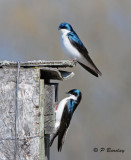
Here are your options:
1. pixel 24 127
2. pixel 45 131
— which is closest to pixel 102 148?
pixel 45 131

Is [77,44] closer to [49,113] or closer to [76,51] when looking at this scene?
[76,51]

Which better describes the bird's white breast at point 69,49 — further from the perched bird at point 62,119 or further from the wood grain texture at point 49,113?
the wood grain texture at point 49,113

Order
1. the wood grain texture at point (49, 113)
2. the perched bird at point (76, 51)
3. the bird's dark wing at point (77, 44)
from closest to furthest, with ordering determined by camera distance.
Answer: the wood grain texture at point (49, 113), the perched bird at point (76, 51), the bird's dark wing at point (77, 44)

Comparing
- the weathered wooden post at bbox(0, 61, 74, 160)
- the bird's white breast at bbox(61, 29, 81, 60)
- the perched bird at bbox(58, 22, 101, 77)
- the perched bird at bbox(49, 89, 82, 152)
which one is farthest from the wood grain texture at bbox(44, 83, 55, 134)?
the bird's white breast at bbox(61, 29, 81, 60)

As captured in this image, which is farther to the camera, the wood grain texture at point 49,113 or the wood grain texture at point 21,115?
the wood grain texture at point 49,113

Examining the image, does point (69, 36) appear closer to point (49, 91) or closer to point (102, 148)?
point (49, 91)

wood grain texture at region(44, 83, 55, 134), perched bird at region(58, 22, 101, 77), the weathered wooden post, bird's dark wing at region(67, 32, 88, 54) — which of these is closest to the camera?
the weathered wooden post

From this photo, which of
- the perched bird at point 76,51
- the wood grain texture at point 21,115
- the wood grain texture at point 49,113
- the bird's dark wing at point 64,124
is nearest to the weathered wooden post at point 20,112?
the wood grain texture at point 21,115

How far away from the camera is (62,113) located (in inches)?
166

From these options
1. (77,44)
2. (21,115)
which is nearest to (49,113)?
(21,115)

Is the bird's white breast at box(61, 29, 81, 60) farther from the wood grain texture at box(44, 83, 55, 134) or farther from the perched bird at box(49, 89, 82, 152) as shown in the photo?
the wood grain texture at box(44, 83, 55, 134)

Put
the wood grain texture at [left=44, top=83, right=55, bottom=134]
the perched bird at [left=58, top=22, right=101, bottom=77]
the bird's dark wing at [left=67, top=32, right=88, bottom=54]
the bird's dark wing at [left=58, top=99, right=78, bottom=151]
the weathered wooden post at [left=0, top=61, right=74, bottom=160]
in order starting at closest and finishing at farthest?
the weathered wooden post at [left=0, top=61, right=74, bottom=160] → the wood grain texture at [left=44, top=83, right=55, bottom=134] → the bird's dark wing at [left=58, top=99, right=78, bottom=151] → the perched bird at [left=58, top=22, right=101, bottom=77] → the bird's dark wing at [left=67, top=32, right=88, bottom=54]

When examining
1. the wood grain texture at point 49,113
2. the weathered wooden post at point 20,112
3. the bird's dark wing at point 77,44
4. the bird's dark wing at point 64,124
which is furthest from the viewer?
the bird's dark wing at point 77,44

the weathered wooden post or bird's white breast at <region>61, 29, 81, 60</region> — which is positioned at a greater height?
bird's white breast at <region>61, 29, 81, 60</region>
